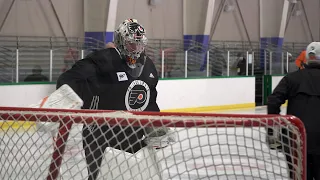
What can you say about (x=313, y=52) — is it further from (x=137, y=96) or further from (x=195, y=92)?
(x=195, y=92)

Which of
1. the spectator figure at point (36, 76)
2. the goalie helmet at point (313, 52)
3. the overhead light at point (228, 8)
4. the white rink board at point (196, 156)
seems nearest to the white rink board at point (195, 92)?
the spectator figure at point (36, 76)

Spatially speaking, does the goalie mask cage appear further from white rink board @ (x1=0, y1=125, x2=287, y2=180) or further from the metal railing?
the metal railing

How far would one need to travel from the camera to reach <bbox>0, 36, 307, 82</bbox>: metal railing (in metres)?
12.6

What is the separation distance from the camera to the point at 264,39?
2212 centimetres

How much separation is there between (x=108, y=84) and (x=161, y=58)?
11178mm

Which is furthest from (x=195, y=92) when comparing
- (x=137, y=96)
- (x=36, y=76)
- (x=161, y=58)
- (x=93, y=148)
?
(x=93, y=148)

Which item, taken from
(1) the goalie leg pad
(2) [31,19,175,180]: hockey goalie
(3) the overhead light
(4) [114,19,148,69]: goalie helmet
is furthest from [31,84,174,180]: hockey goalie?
(3) the overhead light

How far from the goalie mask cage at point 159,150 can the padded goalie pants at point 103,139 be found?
0.04 metres

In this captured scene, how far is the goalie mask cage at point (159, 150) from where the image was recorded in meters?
2.47

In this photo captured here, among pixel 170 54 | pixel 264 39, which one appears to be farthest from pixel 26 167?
pixel 264 39

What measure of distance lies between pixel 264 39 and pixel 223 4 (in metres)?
2.21

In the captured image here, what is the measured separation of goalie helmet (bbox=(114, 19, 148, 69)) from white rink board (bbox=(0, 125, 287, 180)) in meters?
0.66

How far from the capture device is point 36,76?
12258 millimetres

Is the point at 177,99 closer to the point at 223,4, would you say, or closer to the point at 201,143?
the point at 223,4
